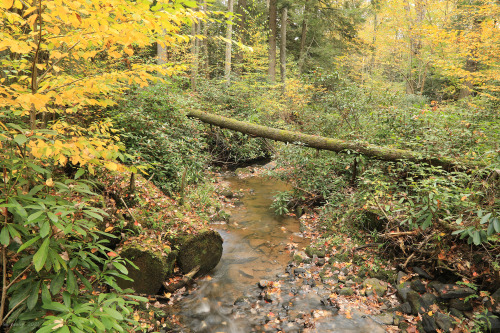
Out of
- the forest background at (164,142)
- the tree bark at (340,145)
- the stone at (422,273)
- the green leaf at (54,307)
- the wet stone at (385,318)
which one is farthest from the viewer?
the tree bark at (340,145)

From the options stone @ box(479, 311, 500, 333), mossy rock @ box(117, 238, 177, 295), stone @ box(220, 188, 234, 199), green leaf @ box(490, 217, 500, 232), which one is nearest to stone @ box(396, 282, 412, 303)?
stone @ box(479, 311, 500, 333)

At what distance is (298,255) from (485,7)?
38.7ft

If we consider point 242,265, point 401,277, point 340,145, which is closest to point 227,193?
point 242,265

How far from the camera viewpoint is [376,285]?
522cm

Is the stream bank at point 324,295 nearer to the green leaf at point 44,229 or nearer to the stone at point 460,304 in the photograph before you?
the stone at point 460,304

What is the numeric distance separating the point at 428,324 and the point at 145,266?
15.8 feet

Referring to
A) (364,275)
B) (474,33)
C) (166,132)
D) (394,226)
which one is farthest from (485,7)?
(166,132)

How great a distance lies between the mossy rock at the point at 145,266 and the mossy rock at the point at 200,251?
0.49m

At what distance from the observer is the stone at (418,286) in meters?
4.79

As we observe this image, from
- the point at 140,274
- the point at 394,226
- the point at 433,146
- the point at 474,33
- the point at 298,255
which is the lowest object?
the point at 298,255

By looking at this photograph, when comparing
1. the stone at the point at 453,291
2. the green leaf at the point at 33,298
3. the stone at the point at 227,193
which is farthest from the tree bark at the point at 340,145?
the green leaf at the point at 33,298

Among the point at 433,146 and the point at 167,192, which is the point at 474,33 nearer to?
the point at 433,146

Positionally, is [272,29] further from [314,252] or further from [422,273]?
[422,273]

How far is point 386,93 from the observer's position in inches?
363
